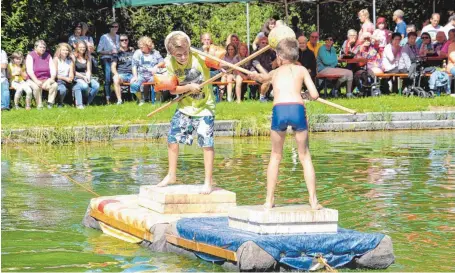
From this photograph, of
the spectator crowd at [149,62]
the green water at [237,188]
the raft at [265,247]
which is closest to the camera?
the raft at [265,247]

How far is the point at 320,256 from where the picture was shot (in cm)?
926

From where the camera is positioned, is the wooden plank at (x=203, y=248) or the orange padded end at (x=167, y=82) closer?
the wooden plank at (x=203, y=248)

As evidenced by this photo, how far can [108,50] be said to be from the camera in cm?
2584

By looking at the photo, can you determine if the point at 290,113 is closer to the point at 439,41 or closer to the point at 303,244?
the point at 303,244

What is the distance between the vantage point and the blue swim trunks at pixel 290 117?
9.54 m

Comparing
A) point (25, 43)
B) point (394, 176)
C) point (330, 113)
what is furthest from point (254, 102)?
point (394, 176)

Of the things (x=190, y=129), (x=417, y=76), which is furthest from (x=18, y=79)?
(x=190, y=129)

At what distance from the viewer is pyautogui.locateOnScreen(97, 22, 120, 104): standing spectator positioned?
25672 millimetres

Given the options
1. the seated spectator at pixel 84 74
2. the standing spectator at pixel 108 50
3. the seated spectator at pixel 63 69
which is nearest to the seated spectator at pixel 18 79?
the seated spectator at pixel 63 69

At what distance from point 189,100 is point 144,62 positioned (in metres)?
13.9

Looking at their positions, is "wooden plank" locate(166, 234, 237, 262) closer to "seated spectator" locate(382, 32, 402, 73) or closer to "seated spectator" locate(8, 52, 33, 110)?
"seated spectator" locate(8, 52, 33, 110)

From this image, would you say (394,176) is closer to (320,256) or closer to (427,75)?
(320,256)

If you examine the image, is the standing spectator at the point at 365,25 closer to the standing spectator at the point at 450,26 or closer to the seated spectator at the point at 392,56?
A: the seated spectator at the point at 392,56

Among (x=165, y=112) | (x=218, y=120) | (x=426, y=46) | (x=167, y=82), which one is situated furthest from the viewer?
(x=426, y=46)
